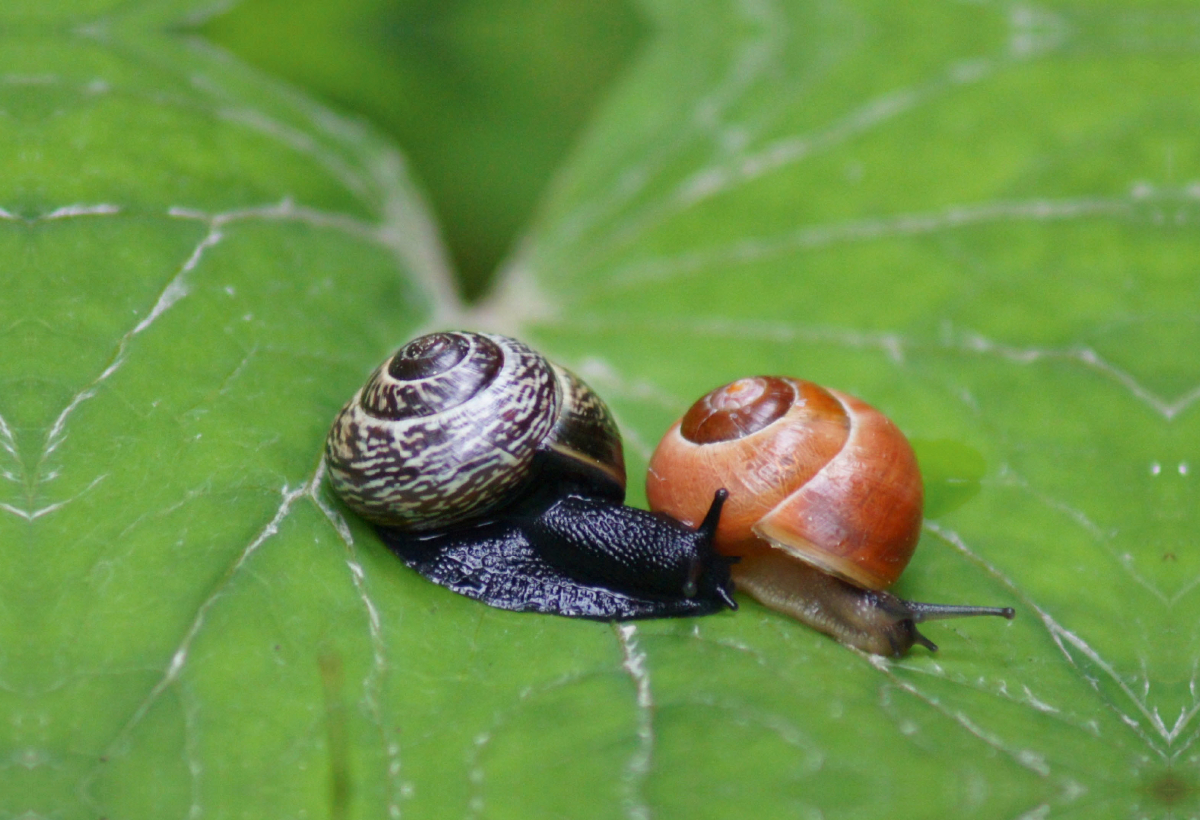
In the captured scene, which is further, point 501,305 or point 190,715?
point 501,305

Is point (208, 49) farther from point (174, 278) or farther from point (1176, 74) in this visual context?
point (1176, 74)

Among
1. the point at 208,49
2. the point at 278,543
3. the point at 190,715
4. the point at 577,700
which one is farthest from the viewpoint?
the point at 208,49

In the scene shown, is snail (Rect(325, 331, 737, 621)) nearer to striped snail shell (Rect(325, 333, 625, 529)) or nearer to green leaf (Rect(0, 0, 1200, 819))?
striped snail shell (Rect(325, 333, 625, 529))

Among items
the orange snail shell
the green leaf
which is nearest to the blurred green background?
the green leaf

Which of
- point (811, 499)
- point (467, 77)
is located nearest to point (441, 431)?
point (811, 499)

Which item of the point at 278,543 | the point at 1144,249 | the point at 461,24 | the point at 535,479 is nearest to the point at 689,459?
the point at 535,479

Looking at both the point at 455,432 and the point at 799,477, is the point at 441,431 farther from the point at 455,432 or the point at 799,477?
the point at 799,477

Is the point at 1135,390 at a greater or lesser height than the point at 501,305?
greater
